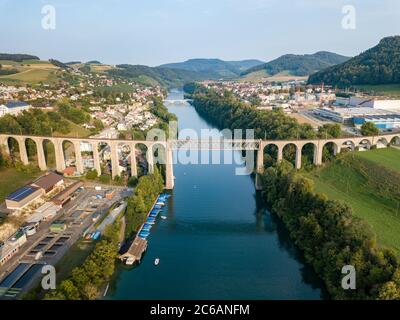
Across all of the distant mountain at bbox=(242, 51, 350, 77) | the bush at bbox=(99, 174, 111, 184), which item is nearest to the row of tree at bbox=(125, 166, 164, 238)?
the bush at bbox=(99, 174, 111, 184)

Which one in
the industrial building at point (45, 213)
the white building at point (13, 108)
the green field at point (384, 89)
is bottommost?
the industrial building at point (45, 213)

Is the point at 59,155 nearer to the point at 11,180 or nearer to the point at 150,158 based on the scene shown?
the point at 11,180

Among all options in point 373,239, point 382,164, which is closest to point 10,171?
point 373,239

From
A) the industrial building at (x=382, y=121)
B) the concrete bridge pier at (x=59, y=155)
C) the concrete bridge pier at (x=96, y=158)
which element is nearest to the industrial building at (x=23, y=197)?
the concrete bridge pier at (x=59, y=155)

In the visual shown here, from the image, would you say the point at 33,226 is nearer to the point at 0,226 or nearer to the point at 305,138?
the point at 0,226

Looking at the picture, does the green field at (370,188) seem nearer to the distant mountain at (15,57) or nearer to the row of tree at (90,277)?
the row of tree at (90,277)

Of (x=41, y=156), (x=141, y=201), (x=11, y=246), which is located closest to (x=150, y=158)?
(x=141, y=201)
